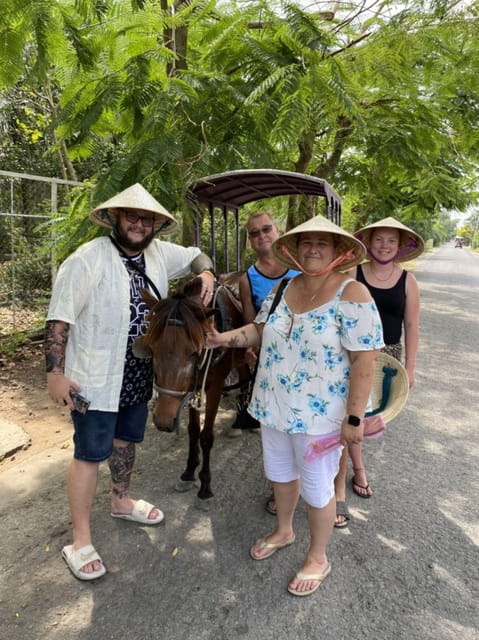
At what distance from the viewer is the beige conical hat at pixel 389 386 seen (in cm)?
237

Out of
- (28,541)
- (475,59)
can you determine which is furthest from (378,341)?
(475,59)

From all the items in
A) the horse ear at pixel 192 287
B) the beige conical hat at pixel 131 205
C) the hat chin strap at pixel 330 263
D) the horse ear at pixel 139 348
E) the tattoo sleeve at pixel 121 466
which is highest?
the beige conical hat at pixel 131 205

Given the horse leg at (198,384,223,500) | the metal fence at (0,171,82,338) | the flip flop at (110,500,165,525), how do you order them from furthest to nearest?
the metal fence at (0,171,82,338), the horse leg at (198,384,223,500), the flip flop at (110,500,165,525)

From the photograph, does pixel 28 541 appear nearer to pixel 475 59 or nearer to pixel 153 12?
pixel 153 12

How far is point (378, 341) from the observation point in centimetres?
187

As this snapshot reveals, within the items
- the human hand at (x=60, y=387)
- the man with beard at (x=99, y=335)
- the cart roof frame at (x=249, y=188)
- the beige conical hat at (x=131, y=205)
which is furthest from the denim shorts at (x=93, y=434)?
the cart roof frame at (x=249, y=188)

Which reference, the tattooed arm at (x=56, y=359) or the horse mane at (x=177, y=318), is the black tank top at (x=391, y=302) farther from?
the tattooed arm at (x=56, y=359)

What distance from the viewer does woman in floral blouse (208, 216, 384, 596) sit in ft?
6.23

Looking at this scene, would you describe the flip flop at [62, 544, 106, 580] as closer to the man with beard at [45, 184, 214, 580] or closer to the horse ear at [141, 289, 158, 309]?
the man with beard at [45, 184, 214, 580]

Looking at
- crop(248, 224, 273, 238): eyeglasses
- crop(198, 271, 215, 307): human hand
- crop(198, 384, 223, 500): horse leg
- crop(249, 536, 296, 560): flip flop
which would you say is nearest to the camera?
crop(249, 536, 296, 560): flip flop

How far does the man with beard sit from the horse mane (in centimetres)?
13

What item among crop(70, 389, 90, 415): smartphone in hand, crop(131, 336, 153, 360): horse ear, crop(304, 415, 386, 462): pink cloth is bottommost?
crop(304, 415, 386, 462): pink cloth

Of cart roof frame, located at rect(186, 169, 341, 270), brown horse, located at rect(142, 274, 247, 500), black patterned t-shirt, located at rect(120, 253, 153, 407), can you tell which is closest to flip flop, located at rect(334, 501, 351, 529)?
brown horse, located at rect(142, 274, 247, 500)

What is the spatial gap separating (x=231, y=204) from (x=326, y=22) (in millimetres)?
2109
